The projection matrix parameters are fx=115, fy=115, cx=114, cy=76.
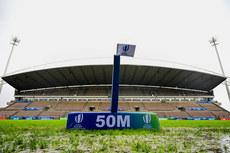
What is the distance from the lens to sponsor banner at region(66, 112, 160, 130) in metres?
4.47

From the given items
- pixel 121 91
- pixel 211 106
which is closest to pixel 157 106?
pixel 121 91

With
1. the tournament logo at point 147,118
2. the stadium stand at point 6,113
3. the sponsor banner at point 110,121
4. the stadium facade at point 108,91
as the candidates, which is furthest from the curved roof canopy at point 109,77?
the sponsor banner at point 110,121

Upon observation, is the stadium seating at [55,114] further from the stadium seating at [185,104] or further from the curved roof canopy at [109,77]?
the stadium seating at [185,104]

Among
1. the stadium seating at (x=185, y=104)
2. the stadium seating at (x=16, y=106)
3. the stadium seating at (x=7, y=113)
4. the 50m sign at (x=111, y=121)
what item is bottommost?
the 50m sign at (x=111, y=121)

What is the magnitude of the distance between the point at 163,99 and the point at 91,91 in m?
24.2

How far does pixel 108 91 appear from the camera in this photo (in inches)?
1531

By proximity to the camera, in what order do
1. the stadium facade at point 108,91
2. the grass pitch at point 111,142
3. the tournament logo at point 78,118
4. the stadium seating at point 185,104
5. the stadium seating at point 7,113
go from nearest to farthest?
1. the grass pitch at point 111,142
2. the tournament logo at point 78,118
3. the stadium seating at point 7,113
4. the stadium facade at point 108,91
5. the stadium seating at point 185,104

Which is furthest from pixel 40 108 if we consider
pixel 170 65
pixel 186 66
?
pixel 186 66

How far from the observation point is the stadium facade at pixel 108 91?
2975 centimetres

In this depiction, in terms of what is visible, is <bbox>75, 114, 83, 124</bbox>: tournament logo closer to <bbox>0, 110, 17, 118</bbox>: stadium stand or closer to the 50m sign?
the 50m sign

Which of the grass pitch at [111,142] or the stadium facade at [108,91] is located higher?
the stadium facade at [108,91]

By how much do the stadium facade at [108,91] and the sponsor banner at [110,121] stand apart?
78.3 ft

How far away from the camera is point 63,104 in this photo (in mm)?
33812

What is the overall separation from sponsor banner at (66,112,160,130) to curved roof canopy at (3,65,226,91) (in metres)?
24.7
